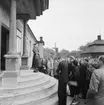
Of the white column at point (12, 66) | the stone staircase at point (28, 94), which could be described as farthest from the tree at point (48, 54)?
the white column at point (12, 66)

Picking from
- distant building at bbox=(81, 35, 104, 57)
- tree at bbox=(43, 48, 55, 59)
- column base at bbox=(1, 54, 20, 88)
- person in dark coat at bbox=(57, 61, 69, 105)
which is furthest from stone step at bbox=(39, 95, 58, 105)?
distant building at bbox=(81, 35, 104, 57)

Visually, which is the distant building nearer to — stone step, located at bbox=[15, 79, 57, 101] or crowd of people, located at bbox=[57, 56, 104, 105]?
crowd of people, located at bbox=[57, 56, 104, 105]

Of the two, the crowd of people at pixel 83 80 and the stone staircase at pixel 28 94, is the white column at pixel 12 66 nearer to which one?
the stone staircase at pixel 28 94

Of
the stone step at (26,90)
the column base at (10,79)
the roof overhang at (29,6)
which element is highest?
the roof overhang at (29,6)

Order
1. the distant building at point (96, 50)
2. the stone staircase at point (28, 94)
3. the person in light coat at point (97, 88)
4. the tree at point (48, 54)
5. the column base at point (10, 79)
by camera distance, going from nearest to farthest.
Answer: the person in light coat at point (97, 88) < the stone staircase at point (28, 94) < the column base at point (10, 79) < the tree at point (48, 54) < the distant building at point (96, 50)

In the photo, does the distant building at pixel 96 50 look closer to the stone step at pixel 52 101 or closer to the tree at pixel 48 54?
the tree at pixel 48 54

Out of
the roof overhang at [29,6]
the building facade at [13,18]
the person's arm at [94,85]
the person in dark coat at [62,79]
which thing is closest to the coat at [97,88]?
the person's arm at [94,85]

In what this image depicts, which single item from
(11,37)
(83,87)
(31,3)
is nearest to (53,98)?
(83,87)

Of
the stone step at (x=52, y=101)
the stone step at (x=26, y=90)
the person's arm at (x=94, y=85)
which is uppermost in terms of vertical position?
the person's arm at (x=94, y=85)

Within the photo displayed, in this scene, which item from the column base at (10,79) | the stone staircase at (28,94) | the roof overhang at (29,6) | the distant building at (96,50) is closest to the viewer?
the stone staircase at (28,94)

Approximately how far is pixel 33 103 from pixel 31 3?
201 inches

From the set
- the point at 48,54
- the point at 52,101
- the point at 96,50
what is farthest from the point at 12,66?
the point at 48,54

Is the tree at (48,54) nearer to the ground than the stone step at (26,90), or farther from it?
farther from it

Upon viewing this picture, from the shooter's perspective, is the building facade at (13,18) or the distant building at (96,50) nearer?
the building facade at (13,18)
